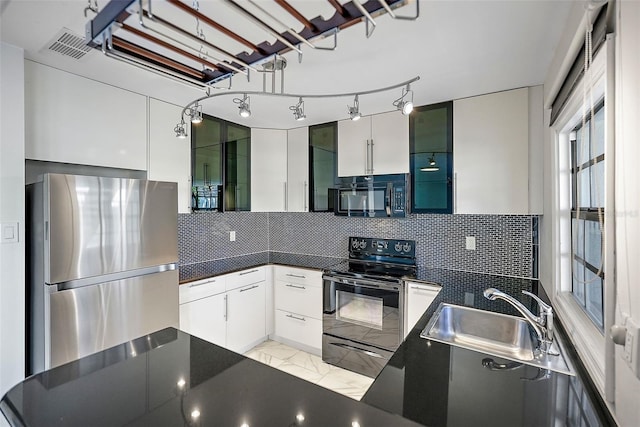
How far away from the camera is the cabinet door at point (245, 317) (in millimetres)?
2855

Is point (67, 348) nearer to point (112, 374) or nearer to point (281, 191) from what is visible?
point (112, 374)

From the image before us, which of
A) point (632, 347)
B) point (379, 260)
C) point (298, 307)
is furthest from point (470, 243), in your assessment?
point (632, 347)

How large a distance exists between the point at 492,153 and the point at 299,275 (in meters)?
2.01

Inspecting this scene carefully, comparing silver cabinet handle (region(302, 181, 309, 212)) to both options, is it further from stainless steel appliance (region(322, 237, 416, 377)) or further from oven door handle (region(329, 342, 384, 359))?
oven door handle (region(329, 342, 384, 359))

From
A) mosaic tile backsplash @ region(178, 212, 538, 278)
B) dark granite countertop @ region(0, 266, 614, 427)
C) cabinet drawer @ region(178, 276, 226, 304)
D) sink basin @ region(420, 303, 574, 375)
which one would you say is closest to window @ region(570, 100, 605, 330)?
sink basin @ region(420, 303, 574, 375)

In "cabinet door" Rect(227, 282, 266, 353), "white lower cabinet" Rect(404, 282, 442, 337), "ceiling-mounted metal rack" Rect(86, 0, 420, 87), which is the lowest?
"cabinet door" Rect(227, 282, 266, 353)

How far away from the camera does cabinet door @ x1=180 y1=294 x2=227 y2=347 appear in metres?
2.48

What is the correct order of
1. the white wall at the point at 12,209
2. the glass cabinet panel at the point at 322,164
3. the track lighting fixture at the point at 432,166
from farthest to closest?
1. the glass cabinet panel at the point at 322,164
2. the track lighting fixture at the point at 432,166
3. the white wall at the point at 12,209

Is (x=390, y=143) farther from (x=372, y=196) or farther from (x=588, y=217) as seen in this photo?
(x=588, y=217)

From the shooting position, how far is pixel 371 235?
3182 mm

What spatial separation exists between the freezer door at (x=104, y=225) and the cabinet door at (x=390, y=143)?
5.81ft

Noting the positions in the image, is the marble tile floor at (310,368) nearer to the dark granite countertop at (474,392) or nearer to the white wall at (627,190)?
the dark granite countertop at (474,392)

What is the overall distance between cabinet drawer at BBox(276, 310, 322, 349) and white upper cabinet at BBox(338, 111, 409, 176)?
1506 mm


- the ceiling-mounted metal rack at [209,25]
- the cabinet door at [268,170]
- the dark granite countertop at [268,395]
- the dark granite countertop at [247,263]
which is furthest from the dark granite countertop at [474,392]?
the cabinet door at [268,170]
